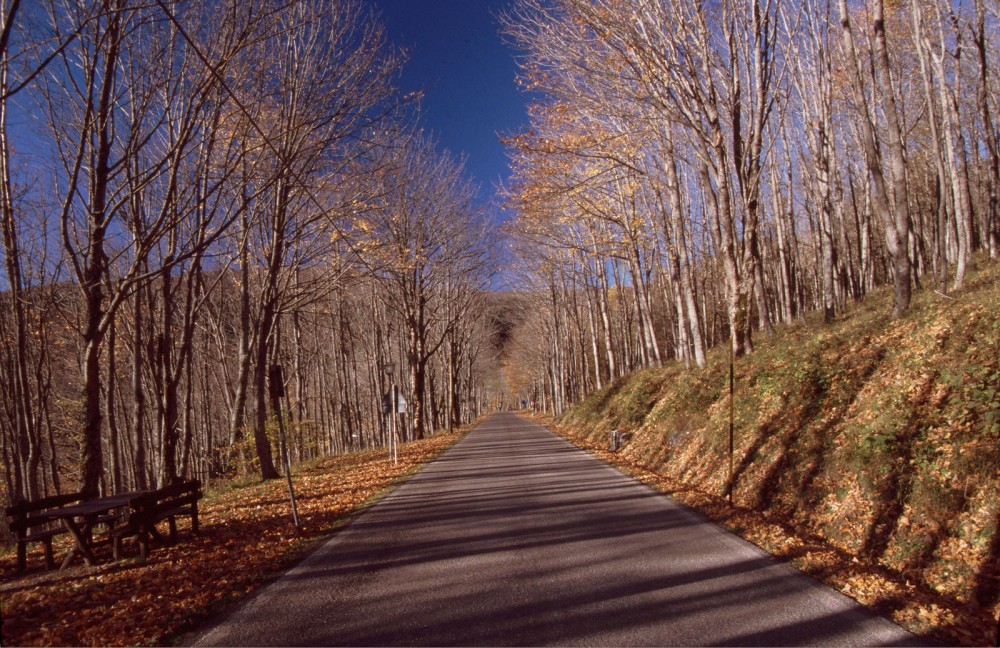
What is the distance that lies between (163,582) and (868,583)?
6.59 metres

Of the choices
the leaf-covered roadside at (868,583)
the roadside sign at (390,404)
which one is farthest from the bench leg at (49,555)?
the roadside sign at (390,404)

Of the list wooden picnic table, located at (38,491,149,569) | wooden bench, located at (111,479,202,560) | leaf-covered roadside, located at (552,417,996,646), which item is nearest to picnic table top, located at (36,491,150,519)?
wooden picnic table, located at (38,491,149,569)

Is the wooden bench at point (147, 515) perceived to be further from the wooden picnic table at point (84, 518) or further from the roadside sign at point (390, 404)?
the roadside sign at point (390, 404)

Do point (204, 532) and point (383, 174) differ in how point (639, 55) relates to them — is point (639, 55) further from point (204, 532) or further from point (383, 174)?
point (204, 532)

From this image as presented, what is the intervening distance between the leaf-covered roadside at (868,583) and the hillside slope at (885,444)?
0.10m

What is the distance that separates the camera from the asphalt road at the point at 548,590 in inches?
163

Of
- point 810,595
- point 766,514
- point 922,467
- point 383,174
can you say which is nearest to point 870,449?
point 922,467

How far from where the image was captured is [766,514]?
773cm

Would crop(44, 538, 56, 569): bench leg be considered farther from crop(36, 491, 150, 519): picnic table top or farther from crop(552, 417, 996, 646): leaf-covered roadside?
crop(552, 417, 996, 646): leaf-covered roadside

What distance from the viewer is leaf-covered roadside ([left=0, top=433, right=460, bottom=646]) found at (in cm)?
473

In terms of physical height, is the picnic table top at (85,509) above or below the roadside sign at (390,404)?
below

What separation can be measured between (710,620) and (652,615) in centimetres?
41

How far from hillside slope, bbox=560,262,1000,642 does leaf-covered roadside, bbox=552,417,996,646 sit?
3.8 inches

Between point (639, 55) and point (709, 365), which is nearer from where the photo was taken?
point (639, 55)
